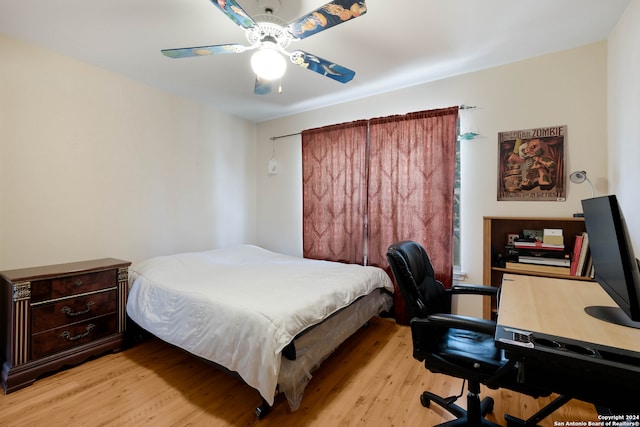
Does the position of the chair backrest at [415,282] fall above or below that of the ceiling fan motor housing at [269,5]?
below

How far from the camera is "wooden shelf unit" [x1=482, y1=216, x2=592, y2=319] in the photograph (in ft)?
7.28

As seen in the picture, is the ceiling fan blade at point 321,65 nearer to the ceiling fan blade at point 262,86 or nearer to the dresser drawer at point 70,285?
the ceiling fan blade at point 262,86

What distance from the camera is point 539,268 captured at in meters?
2.17

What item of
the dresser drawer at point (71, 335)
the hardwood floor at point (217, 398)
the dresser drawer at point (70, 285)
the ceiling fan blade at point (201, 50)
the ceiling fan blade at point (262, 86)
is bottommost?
the hardwood floor at point (217, 398)

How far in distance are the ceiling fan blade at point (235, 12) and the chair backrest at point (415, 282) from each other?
4.84ft

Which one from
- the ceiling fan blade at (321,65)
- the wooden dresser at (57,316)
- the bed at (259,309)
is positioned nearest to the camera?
the bed at (259,309)

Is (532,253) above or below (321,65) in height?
below

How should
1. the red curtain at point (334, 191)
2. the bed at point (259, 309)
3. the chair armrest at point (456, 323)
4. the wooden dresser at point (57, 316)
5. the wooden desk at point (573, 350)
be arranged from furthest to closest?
the red curtain at point (334, 191), the wooden dresser at point (57, 316), the bed at point (259, 309), the chair armrest at point (456, 323), the wooden desk at point (573, 350)

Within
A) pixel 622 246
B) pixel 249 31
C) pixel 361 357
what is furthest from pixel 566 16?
pixel 361 357

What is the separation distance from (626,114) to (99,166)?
4.17m

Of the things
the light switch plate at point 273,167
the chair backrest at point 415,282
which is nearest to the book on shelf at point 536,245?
the chair backrest at point 415,282

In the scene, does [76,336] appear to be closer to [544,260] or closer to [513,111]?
[544,260]

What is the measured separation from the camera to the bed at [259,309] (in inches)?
63.8

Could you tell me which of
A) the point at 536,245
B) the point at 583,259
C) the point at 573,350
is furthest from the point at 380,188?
the point at 573,350
